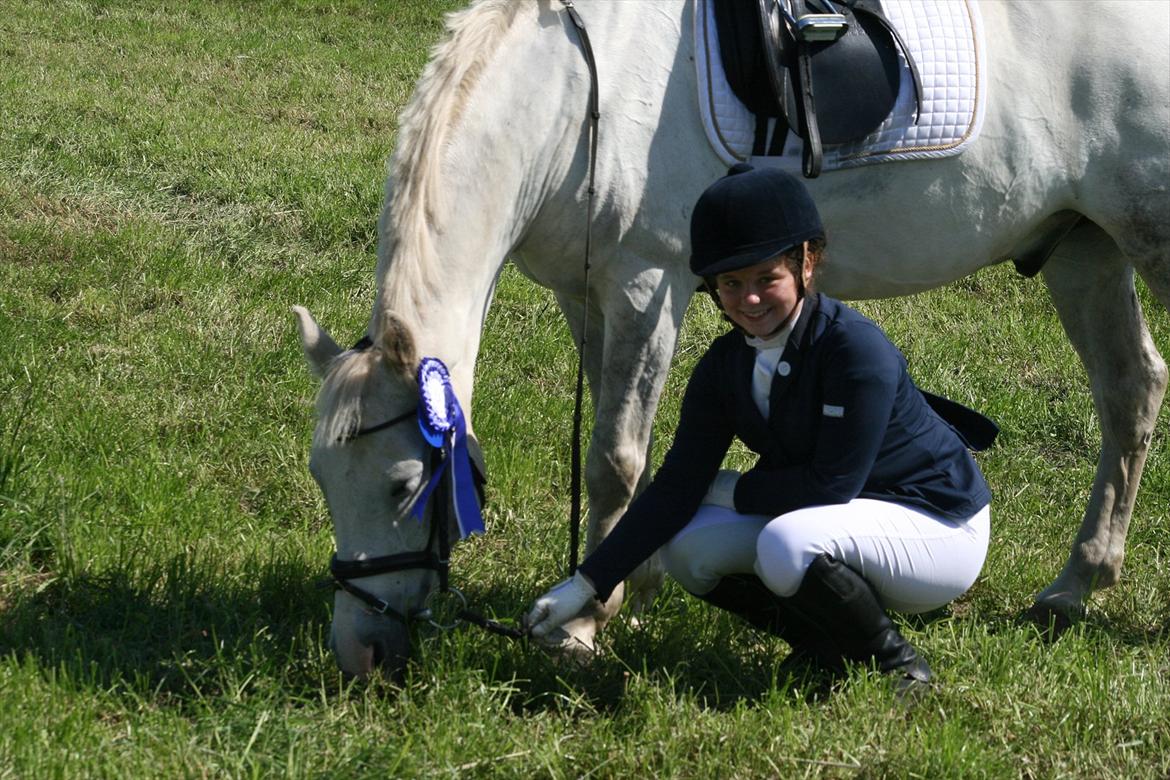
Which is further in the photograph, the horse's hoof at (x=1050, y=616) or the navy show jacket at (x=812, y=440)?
the horse's hoof at (x=1050, y=616)

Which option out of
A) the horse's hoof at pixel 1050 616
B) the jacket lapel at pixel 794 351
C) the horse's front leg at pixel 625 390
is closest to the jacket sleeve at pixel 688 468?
the jacket lapel at pixel 794 351

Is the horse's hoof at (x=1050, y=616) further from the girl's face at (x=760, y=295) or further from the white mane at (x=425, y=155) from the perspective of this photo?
the white mane at (x=425, y=155)

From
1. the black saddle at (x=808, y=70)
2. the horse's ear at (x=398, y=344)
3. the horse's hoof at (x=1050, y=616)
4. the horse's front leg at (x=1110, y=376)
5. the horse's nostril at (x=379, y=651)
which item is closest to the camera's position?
the horse's ear at (x=398, y=344)

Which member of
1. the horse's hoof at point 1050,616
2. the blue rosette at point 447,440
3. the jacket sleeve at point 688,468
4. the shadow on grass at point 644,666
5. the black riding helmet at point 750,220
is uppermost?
the black riding helmet at point 750,220

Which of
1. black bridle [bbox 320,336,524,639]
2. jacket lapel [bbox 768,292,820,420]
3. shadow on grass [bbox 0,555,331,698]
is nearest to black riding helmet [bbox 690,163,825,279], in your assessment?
jacket lapel [bbox 768,292,820,420]

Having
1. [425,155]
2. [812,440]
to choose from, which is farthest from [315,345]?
[812,440]

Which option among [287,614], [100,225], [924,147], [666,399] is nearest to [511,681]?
[287,614]

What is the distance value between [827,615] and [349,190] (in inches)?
214

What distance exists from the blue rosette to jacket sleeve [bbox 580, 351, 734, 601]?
375mm

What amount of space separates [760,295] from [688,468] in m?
0.54

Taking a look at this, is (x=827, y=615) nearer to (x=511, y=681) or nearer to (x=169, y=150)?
(x=511, y=681)

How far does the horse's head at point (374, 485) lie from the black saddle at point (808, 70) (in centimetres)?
131

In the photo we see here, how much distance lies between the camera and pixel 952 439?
10.8ft

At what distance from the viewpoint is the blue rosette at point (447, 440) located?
2906mm
